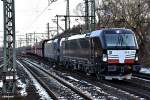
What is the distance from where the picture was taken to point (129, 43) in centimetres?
2597

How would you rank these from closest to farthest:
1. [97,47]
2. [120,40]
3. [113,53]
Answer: [113,53]
[120,40]
[97,47]

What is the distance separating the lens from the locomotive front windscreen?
25.8 metres

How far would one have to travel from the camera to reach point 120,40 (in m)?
26.0

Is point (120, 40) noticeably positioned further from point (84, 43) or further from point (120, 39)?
point (84, 43)

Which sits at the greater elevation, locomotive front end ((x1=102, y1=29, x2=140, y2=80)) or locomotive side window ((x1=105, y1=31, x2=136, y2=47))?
locomotive side window ((x1=105, y1=31, x2=136, y2=47))

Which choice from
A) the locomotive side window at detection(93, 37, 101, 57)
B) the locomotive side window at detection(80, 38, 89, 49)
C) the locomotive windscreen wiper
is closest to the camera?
the locomotive windscreen wiper

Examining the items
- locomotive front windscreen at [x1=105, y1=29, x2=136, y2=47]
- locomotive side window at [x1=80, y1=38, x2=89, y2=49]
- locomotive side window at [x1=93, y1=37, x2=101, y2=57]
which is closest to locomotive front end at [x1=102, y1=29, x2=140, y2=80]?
locomotive front windscreen at [x1=105, y1=29, x2=136, y2=47]

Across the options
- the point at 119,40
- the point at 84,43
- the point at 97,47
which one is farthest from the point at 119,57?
the point at 84,43

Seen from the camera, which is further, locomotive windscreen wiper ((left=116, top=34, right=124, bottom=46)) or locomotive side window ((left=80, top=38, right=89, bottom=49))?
locomotive side window ((left=80, top=38, right=89, bottom=49))

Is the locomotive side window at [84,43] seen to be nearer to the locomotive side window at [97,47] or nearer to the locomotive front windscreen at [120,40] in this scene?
the locomotive side window at [97,47]

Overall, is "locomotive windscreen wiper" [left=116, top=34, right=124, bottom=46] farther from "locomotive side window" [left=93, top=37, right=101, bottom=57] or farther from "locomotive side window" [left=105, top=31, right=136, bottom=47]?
"locomotive side window" [left=93, top=37, right=101, bottom=57]

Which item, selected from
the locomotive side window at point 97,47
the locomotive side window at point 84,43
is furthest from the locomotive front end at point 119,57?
the locomotive side window at point 84,43

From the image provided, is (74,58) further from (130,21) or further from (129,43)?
(130,21)

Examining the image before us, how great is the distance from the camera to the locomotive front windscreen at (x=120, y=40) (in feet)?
84.6
